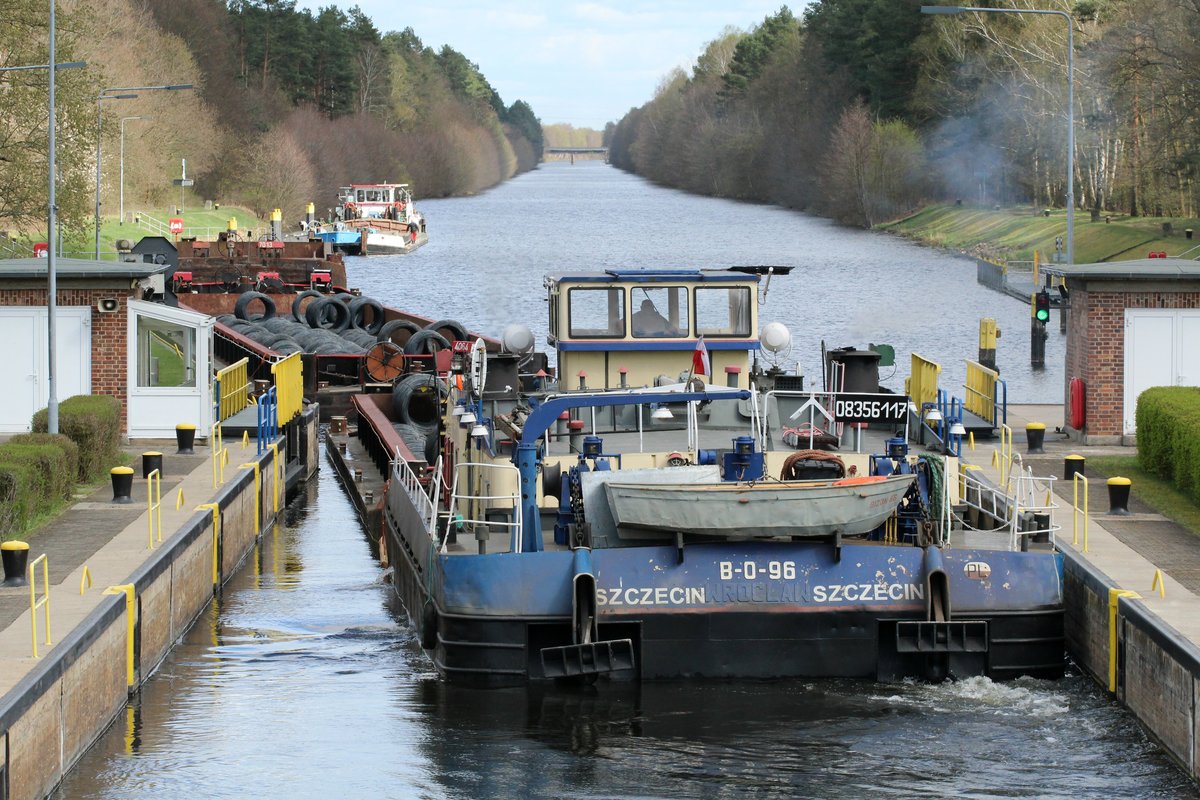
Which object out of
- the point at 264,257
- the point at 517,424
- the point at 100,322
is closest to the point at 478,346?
the point at 517,424

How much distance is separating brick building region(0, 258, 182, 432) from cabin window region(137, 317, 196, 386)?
15.5 inches

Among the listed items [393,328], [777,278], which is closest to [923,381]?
[393,328]

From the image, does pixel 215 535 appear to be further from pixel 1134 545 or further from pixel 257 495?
pixel 1134 545

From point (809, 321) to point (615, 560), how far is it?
45580mm

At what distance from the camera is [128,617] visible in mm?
18406

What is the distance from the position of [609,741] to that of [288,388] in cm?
1669

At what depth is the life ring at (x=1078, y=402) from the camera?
2872 centimetres

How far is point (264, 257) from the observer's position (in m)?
76.3

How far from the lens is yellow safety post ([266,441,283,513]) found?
29.8m

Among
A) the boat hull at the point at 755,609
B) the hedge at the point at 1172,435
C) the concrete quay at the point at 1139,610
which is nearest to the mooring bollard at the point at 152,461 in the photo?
the boat hull at the point at 755,609

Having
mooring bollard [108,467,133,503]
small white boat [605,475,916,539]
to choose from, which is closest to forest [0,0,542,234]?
mooring bollard [108,467,133,503]

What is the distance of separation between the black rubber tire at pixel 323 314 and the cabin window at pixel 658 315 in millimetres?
28529

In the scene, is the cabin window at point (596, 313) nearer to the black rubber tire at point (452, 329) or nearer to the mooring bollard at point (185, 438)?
the mooring bollard at point (185, 438)

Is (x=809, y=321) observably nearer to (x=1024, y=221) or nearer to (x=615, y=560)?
(x=1024, y=221)
